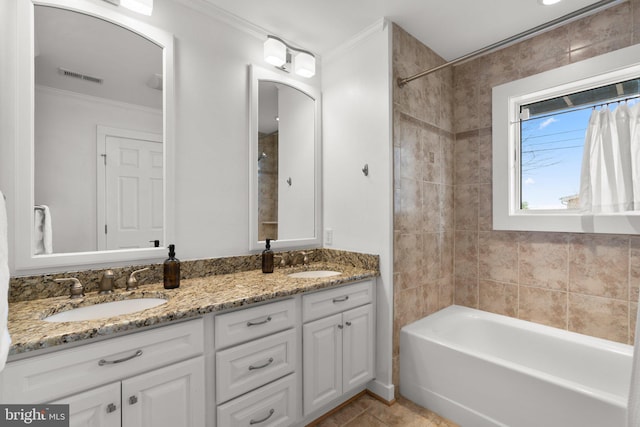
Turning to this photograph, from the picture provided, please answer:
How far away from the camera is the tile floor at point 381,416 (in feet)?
5.90

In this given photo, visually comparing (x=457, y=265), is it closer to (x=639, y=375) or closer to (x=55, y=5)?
(x=639, y=375)

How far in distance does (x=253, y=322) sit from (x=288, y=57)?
1898 mm

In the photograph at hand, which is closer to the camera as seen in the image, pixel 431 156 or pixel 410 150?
pixel 410 150

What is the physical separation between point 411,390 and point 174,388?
5.07 feet

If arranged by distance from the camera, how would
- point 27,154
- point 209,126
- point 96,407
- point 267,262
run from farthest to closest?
1. point 267,262
2. point 209,126
3. point 27,154
4. point 96,407

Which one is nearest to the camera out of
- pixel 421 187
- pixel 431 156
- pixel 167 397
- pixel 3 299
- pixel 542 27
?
pixel 3 299

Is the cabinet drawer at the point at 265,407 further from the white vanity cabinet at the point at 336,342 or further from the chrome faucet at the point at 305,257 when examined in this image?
the chrome faucet at the point at 305,257

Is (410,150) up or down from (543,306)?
up

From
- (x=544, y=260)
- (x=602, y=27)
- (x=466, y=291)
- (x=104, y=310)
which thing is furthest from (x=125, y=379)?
(x=602, y=27)

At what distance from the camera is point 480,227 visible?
8.06 feet

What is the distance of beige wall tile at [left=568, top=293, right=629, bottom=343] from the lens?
1.83 m

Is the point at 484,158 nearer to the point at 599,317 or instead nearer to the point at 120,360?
the point at 599,317

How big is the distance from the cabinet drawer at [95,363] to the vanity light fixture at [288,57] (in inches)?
66.5

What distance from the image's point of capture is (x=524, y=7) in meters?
1.86
